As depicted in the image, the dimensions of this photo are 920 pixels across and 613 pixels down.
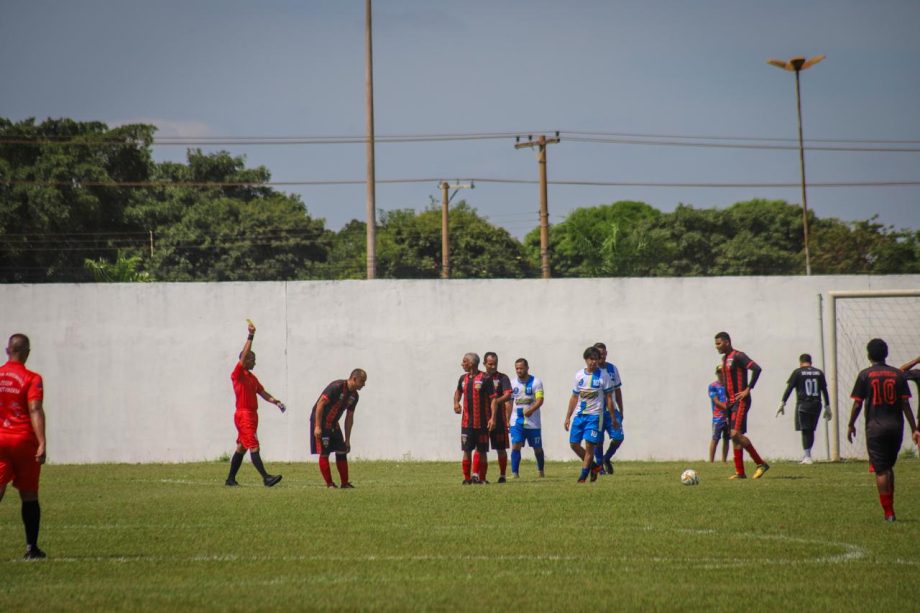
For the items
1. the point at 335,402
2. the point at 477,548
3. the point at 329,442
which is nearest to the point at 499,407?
the point at 335,402

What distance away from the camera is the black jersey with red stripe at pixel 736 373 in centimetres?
1900

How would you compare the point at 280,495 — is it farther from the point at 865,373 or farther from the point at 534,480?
the point at 865,373

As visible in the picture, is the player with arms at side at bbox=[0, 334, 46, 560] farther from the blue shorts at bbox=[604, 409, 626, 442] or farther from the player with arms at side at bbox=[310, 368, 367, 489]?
the blue shorts at bbox=[604, 409, 626, 442]

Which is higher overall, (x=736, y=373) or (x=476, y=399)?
(x=736, y=373)

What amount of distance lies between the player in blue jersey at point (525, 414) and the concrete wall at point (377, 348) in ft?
18.2

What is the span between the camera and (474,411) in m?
19.0

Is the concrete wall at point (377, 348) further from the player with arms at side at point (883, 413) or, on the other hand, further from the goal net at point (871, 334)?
the player with arms at side at point (883, 413)

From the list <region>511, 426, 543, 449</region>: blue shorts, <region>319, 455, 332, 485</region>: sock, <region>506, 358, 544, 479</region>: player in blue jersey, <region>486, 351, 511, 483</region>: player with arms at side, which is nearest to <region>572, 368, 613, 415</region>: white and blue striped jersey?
<region>486, 351, 511, 483</region>: player with arms at side

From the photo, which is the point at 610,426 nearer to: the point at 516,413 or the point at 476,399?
the point at 516,413

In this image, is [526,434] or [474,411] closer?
[474,411]

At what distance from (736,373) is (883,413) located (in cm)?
594

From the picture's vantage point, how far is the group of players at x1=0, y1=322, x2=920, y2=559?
35.5 ft

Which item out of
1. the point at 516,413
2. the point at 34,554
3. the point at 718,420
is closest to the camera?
the point at 34,554

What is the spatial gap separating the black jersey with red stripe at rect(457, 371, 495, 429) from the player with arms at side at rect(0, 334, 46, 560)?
29.5ft
